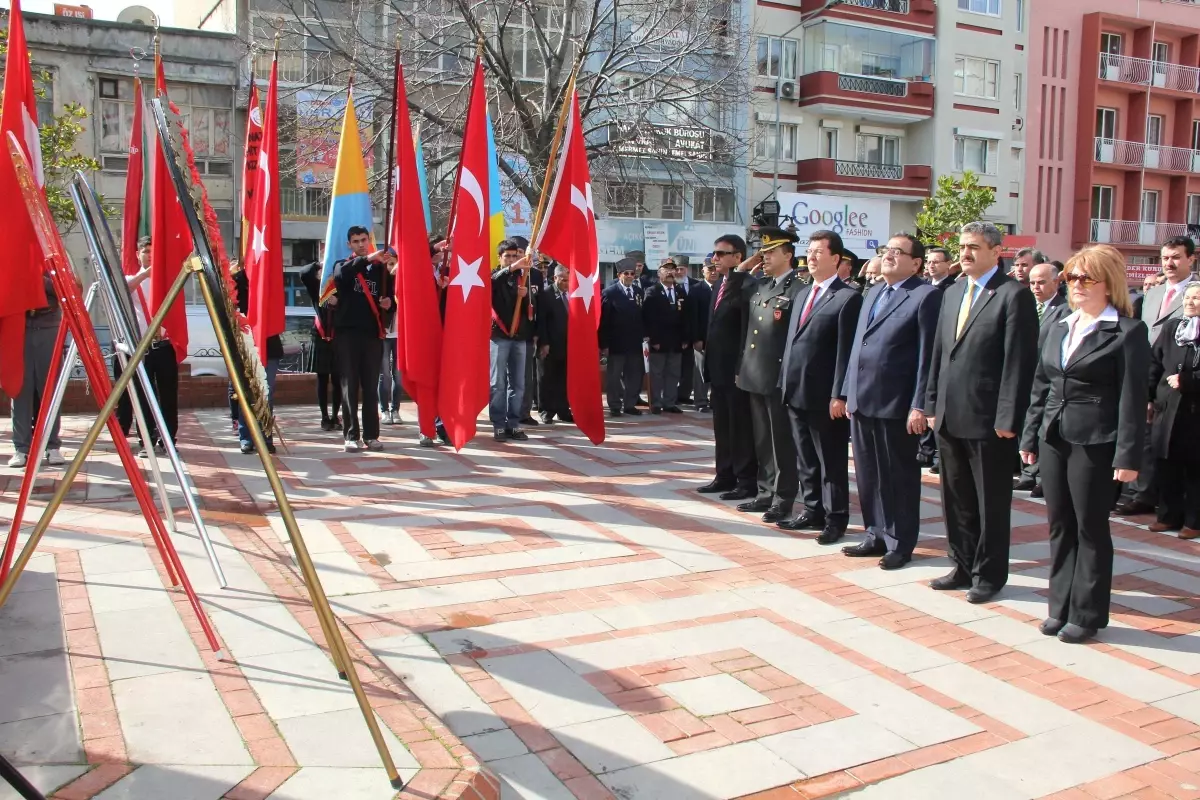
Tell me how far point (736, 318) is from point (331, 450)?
14.0ft

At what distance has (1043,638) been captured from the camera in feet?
16.3

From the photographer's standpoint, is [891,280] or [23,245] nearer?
[23,245]

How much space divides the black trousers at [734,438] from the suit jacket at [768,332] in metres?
0.66

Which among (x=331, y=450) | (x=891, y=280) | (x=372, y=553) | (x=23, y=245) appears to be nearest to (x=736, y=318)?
(x=891, y=280)

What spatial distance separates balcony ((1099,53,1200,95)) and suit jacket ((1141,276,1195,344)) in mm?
40469

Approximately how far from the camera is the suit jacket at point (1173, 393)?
7.06 metres

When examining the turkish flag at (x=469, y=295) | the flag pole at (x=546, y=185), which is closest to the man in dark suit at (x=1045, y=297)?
the flag pole at (x=546, y=185)

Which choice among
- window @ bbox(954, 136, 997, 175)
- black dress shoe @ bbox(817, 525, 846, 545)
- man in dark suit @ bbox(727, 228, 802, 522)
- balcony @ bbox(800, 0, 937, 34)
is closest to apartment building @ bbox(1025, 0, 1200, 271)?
window @ bbox(954, 136, 997, 175)

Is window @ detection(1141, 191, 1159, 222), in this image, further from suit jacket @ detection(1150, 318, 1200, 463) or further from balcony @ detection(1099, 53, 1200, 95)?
suit jacket @ detection(1150, 318, 1200, 463)

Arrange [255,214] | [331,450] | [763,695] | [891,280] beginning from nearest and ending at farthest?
1. [763,695]
2. [891,280]
3. [255,214]
4. [331,450]

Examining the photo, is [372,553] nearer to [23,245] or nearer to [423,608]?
[423,608]

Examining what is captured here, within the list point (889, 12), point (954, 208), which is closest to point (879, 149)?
point (889, 12)

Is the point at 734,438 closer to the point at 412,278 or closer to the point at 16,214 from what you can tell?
the point at 412,278

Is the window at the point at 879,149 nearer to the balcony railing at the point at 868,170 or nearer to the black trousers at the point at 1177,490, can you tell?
the balcony railing at the point at 868,170
